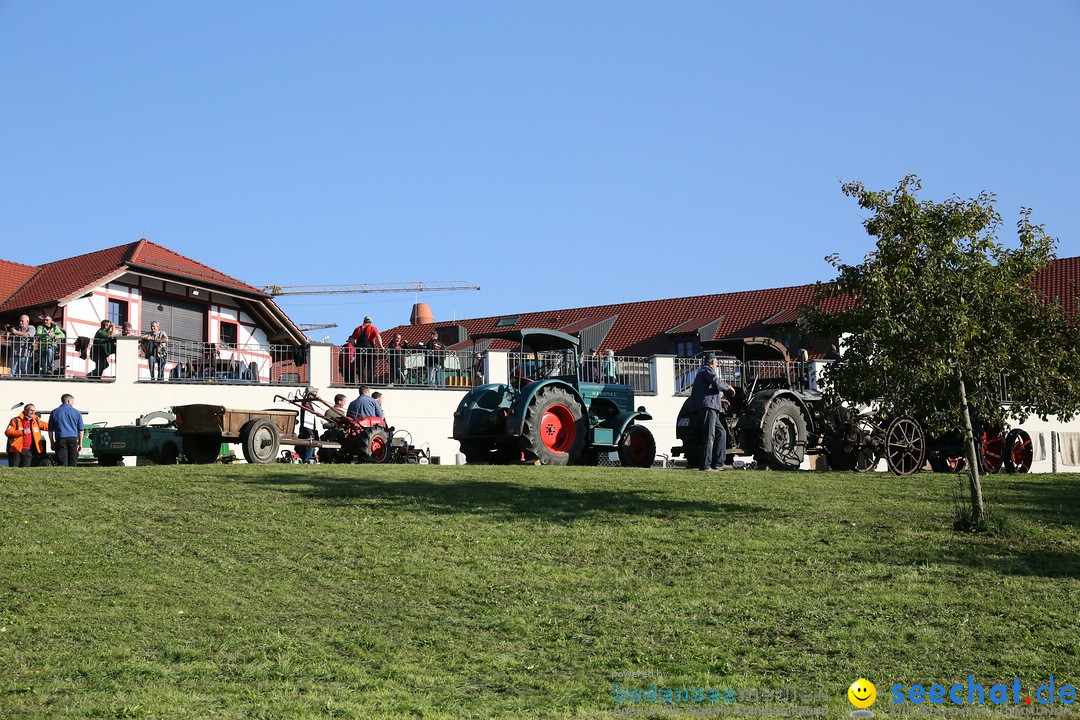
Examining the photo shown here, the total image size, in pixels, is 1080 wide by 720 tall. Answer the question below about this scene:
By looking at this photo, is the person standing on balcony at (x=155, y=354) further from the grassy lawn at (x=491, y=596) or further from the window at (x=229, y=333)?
the grassy lawn at (x=491, y=596)

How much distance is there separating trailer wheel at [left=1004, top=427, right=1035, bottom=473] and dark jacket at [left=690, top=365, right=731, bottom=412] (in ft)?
27.5

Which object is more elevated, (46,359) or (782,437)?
(46,359)

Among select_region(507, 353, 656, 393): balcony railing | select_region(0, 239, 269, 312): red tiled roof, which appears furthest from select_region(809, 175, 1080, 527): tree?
select_region(0, 239, 269, 312): red tiled roof

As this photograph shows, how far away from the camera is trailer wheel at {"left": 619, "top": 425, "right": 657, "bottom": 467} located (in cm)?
2148

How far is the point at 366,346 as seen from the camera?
98.7 ft

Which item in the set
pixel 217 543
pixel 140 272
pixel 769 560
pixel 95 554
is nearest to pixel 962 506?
pixel 769 560

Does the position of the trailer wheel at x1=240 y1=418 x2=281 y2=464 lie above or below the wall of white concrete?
below

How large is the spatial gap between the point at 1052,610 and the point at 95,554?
8.17m

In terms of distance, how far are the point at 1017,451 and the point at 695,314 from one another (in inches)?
1133

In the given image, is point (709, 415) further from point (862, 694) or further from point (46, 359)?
point (46, 359)

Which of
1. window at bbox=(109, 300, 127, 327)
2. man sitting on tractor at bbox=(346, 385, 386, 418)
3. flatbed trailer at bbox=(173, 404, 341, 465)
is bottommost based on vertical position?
flatbed trailer at bbox=(173, 404, 341, 465)

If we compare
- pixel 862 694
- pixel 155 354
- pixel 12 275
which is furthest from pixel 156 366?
pixel 862 694

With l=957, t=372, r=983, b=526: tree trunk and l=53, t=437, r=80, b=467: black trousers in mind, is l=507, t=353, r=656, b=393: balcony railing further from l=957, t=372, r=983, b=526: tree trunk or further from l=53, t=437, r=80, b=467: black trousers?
l=957, t=372, r=983, b=526: tree trunk

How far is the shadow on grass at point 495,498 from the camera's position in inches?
531
